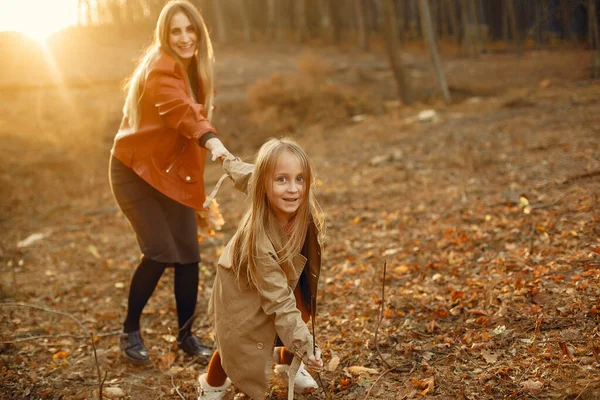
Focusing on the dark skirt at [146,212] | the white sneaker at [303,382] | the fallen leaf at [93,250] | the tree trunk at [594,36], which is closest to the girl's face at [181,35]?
the dark skirt at [146,212]

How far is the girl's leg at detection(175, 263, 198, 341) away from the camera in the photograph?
360 centimetres

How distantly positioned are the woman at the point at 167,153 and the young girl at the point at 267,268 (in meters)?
0.64

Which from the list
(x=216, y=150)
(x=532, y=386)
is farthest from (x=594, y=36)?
(x=216, y=150)

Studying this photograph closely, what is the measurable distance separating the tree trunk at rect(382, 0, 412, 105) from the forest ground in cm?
86

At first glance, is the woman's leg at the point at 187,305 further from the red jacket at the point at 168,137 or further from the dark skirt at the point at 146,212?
the red jacket at the point at 168,137

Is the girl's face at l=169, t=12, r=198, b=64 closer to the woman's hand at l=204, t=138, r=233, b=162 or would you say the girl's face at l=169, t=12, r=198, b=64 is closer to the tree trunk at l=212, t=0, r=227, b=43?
the woman's hand at l=204, t=138, r=233, b=162

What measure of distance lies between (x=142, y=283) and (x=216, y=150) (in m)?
1.25

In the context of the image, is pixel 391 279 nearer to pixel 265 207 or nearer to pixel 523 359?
pixel 523 359

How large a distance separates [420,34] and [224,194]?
26.9 metres

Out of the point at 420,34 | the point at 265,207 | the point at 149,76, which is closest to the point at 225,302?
the point at 265,207

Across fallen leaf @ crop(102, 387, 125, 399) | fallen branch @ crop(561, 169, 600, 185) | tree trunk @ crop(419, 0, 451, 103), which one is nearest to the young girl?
fallen leaf @ crop(102, 387, 125, 399)

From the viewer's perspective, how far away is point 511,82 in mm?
16141

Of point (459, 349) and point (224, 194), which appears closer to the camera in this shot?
point (459, 349)

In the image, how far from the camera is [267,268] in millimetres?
2508
